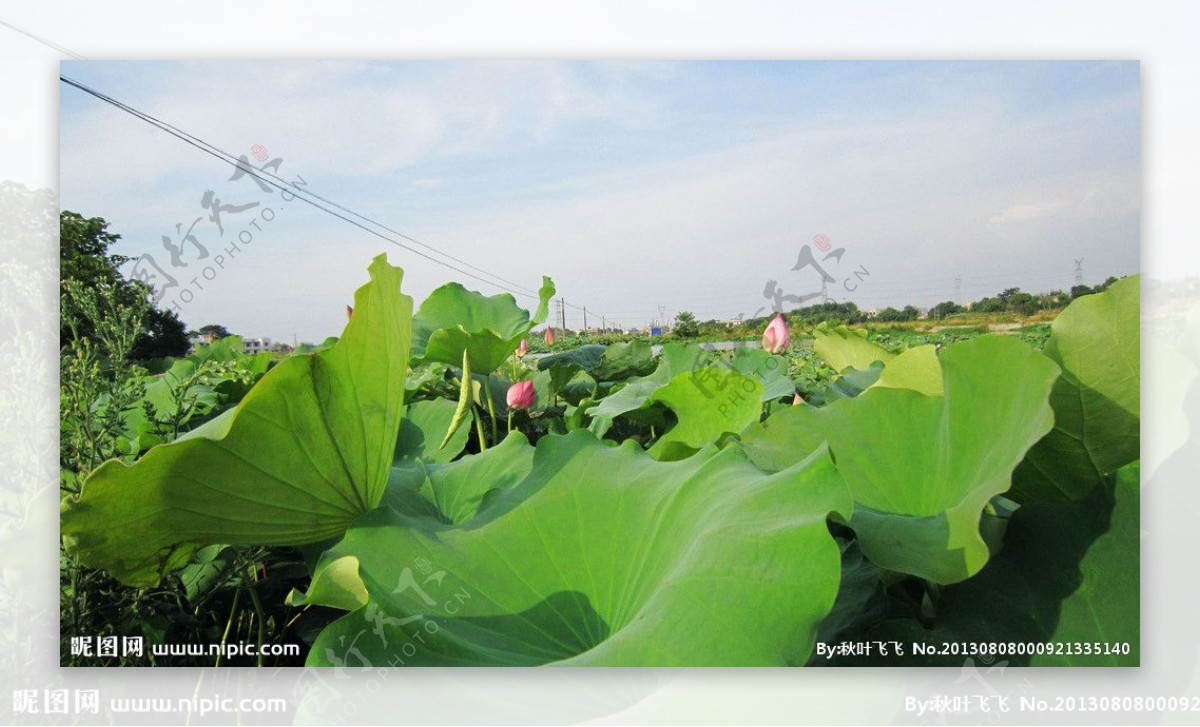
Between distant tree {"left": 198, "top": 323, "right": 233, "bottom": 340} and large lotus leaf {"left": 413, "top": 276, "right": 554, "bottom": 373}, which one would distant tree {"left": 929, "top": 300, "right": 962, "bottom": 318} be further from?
distant tree {"left": 198, "top": 323, "right": 233, "bottom": 340}

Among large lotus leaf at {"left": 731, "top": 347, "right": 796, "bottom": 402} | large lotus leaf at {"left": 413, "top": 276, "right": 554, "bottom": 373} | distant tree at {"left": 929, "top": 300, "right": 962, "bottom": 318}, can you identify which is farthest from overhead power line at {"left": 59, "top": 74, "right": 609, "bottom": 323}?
distant tree at {"left": 929, "top": 300, "right": 962, "bottom": 318}

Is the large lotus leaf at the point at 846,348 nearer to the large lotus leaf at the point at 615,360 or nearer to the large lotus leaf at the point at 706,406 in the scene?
the large lotus leaf at the point at 706,406

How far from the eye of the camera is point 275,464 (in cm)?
77

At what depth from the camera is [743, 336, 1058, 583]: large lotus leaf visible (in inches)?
24.7

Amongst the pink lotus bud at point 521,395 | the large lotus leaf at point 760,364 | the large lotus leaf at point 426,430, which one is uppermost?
the large lotus leaf at point 760,364

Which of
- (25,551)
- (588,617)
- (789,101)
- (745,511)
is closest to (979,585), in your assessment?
(745,511)

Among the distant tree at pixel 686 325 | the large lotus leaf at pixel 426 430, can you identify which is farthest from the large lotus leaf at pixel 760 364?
the large lotus leaf at pixel 426 430

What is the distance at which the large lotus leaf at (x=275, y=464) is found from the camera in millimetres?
730

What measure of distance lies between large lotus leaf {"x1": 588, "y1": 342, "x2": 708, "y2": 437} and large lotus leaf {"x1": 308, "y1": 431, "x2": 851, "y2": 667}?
1.22 feet

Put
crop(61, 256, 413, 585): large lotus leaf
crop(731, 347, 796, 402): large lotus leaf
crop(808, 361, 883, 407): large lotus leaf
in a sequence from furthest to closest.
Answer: crop(731, 347, 796, 402): large lotus leaf < crop(808, 361, 883, 407): large lotus leaf < crop(61, 256, 413, 585): large lotus leaf

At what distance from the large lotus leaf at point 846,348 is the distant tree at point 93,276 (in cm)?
125

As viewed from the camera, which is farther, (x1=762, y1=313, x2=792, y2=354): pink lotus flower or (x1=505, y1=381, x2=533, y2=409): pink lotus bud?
(x1=762, y1=313, x2=792, y2=354): pink lotus flower

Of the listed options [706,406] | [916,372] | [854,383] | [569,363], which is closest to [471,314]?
[569,363]

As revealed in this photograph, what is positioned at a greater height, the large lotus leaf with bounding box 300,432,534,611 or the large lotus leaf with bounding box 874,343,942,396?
the large lotus leaf with bounding box 874,343,942,396
